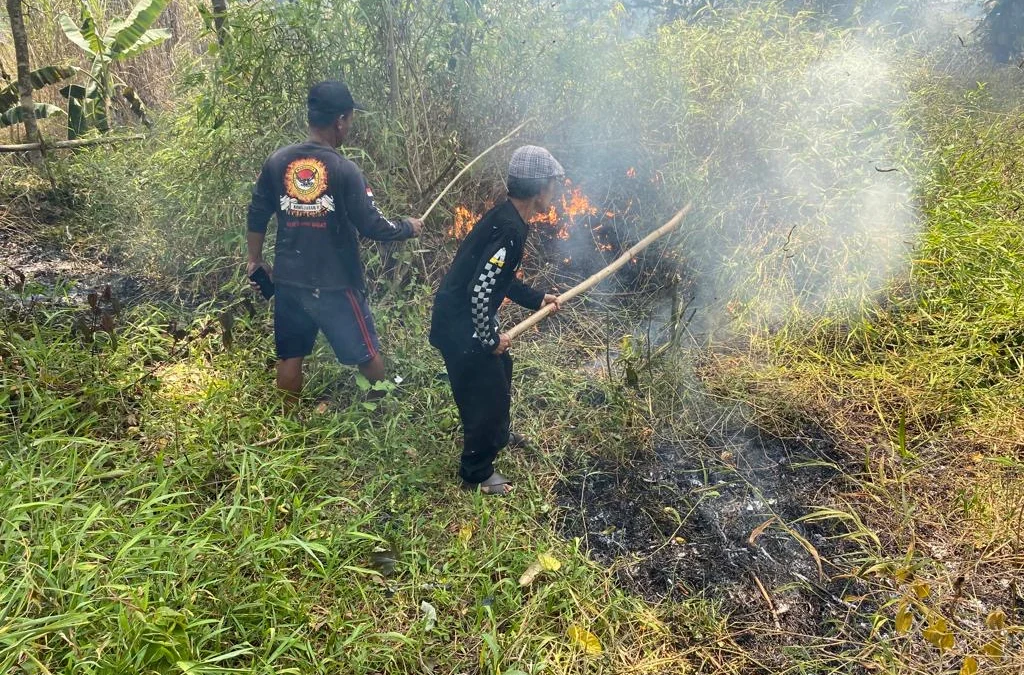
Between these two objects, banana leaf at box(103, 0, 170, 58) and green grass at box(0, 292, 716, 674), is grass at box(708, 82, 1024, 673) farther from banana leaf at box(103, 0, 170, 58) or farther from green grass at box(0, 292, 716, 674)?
banana leaf at box(103, 0, 170, 58)

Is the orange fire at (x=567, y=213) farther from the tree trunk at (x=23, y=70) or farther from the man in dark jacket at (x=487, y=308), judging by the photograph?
the tree trunk at (x=23, y=70)

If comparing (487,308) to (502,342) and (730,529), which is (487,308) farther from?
(730,529)

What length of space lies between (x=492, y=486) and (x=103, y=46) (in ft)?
18.1

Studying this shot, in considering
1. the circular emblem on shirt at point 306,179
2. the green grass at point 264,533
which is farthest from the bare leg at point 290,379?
the circular emblem on shirt at point 306,179

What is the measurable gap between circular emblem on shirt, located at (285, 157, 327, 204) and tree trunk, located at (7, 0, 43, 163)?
3.71m

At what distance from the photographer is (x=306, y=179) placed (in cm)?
289

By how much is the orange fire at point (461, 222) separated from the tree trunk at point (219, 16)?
1997 millimetres

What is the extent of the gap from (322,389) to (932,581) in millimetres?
3109

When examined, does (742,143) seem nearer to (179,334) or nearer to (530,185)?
(530,185)

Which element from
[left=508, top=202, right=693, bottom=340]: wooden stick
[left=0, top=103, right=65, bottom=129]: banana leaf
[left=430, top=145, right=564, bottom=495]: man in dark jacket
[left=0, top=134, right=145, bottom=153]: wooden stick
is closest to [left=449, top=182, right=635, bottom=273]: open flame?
[left=508, top=202, right=693, bottom=340]: wooden stick

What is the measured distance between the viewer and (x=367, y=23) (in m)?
3.99

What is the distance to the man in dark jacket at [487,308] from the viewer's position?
2494 mm

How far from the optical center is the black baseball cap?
285cm

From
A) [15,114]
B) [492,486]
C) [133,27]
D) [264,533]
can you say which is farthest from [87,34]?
[492,486]
